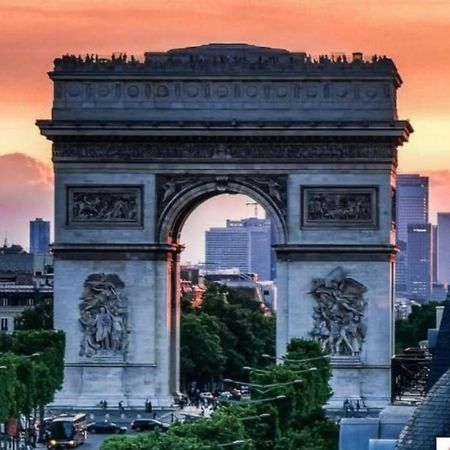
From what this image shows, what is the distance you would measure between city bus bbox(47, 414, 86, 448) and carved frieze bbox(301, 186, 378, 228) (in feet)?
33.8

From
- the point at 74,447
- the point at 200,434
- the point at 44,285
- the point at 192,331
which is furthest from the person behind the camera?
the point at 44,285

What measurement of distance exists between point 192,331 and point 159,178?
30772mm

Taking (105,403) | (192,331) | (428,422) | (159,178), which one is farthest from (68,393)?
(428,422)

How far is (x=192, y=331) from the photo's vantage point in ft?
378

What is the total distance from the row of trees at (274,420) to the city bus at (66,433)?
21.5ft

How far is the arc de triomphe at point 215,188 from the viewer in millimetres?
83688

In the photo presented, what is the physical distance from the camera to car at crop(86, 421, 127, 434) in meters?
81.9

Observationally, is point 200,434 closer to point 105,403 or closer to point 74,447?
point 74,447

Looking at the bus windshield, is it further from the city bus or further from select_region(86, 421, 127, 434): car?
select_region(86, 421, 127, 434): car

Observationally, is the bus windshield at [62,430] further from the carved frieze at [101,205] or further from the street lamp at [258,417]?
the street lamp at [258,417]

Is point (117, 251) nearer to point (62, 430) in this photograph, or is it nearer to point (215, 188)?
point (215, 188)

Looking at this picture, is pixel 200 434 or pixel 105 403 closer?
pixel 200 434

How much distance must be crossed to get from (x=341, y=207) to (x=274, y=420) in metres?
23.9

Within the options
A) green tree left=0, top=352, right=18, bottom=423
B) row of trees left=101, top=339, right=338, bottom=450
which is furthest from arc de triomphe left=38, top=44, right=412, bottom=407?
green tree left=0, top=352, right=18, bottom=423
